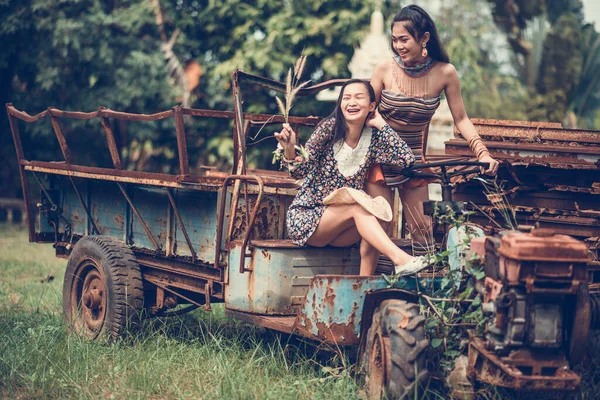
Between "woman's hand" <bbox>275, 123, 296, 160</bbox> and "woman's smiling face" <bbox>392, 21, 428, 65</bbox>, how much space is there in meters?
0.97

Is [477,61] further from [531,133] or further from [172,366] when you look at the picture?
[172,366]

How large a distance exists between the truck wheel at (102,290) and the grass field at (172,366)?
14cm

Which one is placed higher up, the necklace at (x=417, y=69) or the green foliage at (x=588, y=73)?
the green foliage at (x=588, y=73)

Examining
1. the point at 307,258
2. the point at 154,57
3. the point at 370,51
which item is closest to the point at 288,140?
the point at 307,258

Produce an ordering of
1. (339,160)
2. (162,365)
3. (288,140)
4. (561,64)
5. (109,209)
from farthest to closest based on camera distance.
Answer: (561,64) < (109,209) < (162,365) < (339,160) < (288,140)

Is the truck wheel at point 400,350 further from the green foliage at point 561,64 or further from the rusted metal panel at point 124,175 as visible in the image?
the green foliage at point 561,64

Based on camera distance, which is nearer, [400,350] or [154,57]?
[400,350]

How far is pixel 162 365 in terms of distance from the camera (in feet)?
17.9

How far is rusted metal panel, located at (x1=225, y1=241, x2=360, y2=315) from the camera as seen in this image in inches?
204

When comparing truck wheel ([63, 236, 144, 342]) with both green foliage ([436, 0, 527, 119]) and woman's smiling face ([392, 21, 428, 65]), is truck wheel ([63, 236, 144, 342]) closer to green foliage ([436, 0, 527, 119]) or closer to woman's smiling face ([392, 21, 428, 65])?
woman's smiling face ([392, 21, 428, 65])

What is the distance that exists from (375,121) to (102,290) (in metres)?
2.57

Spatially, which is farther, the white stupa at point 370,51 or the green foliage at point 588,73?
the green foliage at point 588,73

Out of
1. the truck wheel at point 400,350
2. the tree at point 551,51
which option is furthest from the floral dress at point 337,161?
the tree at point 551,51

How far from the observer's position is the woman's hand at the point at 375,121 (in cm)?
533
